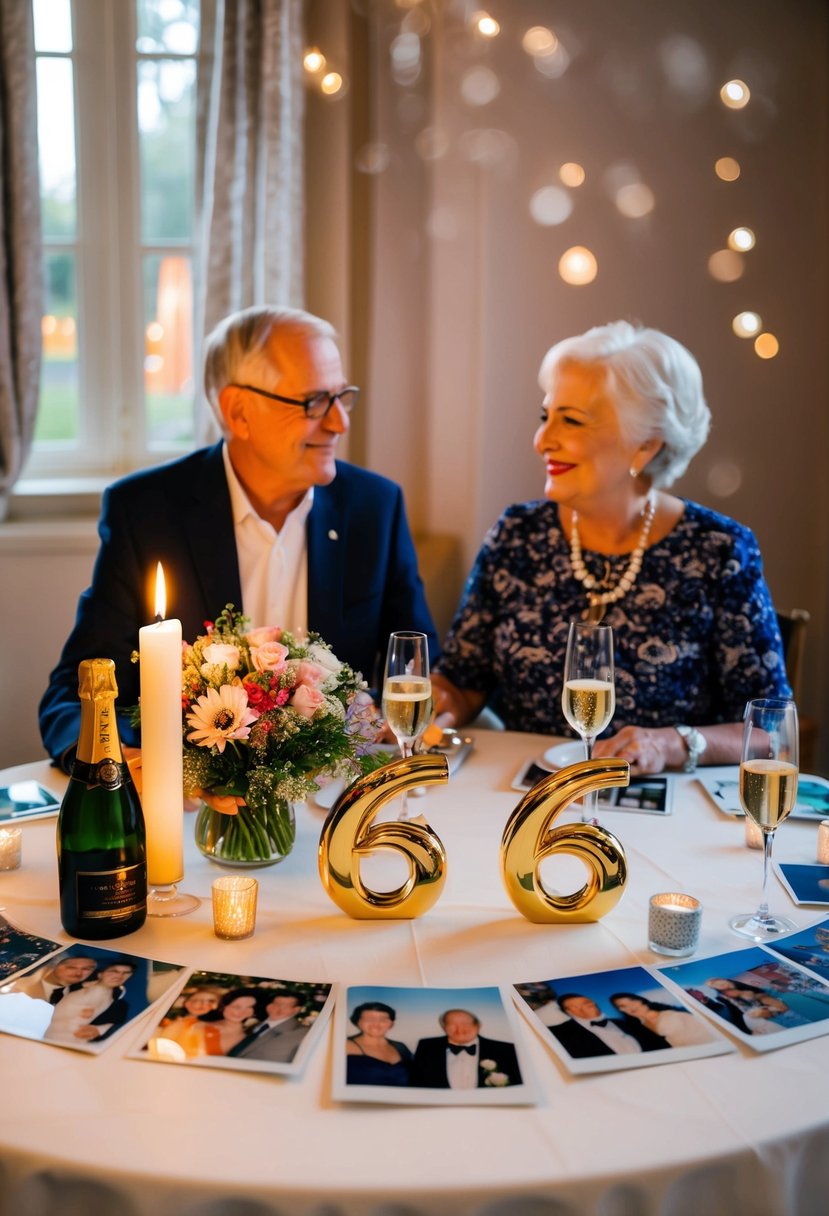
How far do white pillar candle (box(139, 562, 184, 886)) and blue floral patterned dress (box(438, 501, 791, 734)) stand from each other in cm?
113

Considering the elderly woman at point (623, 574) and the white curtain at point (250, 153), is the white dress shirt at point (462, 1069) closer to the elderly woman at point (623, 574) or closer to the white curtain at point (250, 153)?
the elderly woman at point (623, 574)

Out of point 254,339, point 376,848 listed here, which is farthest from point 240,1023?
point 254,339

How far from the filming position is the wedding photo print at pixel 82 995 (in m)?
1.09

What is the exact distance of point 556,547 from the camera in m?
2.48

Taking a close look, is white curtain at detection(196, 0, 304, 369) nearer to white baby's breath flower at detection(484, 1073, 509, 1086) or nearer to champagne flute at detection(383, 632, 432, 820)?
champagne flute at detection(383, 632, 432, 820)

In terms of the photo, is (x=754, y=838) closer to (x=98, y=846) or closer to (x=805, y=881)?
(x=805, y=881)

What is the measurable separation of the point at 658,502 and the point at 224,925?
5.06ft

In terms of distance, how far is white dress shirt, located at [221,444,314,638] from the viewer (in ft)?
8.02

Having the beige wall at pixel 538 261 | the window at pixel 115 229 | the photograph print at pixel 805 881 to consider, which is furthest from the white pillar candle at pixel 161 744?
the window at pixel 115 229

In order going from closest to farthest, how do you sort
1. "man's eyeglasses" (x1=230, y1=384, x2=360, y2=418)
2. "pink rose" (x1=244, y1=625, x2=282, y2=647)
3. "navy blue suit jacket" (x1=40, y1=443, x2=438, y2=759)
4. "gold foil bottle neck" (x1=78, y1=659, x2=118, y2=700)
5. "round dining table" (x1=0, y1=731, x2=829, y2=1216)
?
"round dining table" (x1=0, y1=731, x2=829, y2=1216), "gold foil bottle neck" (x1=78, y1=659, x2=118, y2=700), "pink rose" (x1=244, y1=625, x2=282, y2=647), "navy blue suit jacket" (x1=40, y1=443, x2=438, y2=759), "man's eyeglasses" (x1=230, y1=384, x2=360, y2=418)

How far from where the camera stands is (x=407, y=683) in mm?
1526

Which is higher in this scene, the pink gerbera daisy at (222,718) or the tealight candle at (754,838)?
the pink gerbera daisy at (222,718)

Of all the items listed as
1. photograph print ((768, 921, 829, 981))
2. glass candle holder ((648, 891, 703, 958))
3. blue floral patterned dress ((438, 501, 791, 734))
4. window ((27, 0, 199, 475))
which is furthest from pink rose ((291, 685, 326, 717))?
window ((27, 0, 199, 475))

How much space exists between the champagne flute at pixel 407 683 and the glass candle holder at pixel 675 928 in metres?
0.41
